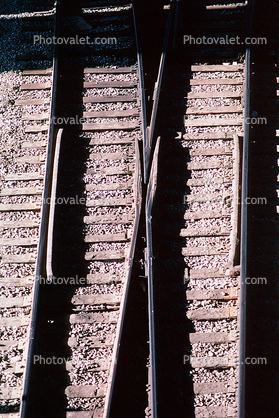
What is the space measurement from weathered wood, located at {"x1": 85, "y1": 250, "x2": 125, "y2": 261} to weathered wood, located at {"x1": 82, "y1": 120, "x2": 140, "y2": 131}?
218cm

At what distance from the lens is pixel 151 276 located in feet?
15.7

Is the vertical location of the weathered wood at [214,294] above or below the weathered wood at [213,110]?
below

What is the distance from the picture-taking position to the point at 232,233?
5.14 m

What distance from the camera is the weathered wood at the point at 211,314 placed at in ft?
15.8

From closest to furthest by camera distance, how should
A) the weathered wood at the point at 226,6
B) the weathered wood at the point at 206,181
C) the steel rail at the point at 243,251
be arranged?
the steel rail at the point at 243,251 → the weathered wood at the point at 206,181 → the weathered wood at the point at 226,6

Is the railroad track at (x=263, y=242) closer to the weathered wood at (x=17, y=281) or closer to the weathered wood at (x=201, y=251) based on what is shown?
the weathered wood at (x=201, y=251)

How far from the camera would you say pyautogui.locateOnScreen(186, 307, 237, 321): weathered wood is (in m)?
4.83

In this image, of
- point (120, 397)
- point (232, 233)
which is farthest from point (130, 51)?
point (120, 397)

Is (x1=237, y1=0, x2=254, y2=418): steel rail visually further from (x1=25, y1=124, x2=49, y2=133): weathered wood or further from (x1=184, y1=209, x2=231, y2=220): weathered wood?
(x1=25, y1=124, x2=49, y2=133): weathered wood

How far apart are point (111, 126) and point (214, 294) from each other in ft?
10.5

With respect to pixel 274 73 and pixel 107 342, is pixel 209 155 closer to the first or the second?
pixel 274 73

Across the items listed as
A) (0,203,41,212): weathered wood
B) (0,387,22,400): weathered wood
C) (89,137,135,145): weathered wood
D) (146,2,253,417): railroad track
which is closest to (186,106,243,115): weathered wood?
(146,2,253,417): railroad track

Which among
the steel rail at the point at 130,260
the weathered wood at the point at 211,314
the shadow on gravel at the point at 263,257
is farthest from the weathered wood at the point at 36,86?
the weathered wood at the point at 211,314

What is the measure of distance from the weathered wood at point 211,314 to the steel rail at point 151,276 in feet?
1.91
